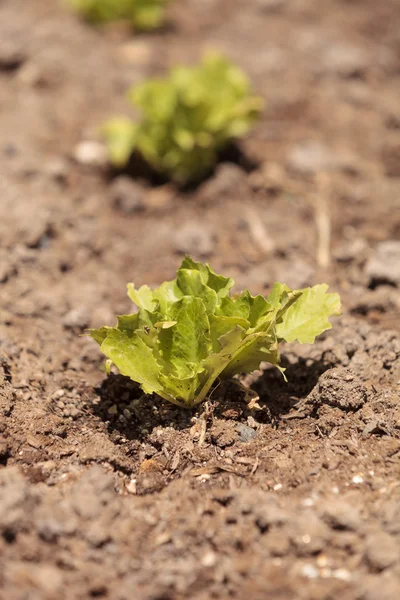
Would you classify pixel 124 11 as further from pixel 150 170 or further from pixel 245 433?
pixel 245 433

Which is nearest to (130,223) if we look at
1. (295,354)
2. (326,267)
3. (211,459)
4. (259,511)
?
(326,267)

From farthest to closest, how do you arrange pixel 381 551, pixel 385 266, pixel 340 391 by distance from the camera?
pixel 385 266 < pixel 340 391 < pixel 381 551

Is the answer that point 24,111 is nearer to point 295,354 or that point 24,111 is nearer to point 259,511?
point 295,354

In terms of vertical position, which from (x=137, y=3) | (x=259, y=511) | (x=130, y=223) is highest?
(x=137, y=3)

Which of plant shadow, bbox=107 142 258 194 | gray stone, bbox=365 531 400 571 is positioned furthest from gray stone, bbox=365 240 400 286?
gray stone, bbox=365 531 400 571

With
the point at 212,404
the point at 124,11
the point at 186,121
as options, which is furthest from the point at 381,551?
the point at 124,11
